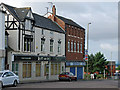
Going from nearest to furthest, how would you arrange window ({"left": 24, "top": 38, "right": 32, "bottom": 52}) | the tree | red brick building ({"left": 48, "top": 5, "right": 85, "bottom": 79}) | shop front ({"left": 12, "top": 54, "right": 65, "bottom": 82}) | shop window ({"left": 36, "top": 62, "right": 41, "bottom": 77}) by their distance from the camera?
shop front ({"left": 12, "top": 54, "right": 65, "bottom": 82})
window ({"left": 24, "top": 38, "right": 32, "bottom": 52})
shop window ({"left": 36, "top": 62, "right": 41, "bottom": 77})
red brick building ({"left": 48, "top": 5, "right": 85, "bottom": 79})
the tree

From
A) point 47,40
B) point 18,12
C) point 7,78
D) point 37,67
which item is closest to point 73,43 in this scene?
point 47,40

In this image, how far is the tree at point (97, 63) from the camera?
112 metres

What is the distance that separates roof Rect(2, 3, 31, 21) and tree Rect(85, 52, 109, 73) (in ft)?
245

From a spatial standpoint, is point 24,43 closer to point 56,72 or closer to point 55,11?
point 56,72

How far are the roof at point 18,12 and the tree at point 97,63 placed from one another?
74.7 m

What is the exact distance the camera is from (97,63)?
112m

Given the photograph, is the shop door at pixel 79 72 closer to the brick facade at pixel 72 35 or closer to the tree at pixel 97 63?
the brick facade at pixel 72 35

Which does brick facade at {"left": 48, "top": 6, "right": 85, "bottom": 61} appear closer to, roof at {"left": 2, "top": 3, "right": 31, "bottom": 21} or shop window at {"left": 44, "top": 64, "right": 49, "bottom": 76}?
shop window at {"left": 44, "top": 64, "right": 49, "bottom": 76}

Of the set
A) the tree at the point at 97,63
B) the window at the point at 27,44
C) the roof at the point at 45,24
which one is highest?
the roof at the point at 45,24

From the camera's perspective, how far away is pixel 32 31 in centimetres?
4119

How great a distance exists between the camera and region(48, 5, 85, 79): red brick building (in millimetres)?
52719

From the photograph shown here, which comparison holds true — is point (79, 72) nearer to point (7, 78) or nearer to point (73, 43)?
point (73, 43)

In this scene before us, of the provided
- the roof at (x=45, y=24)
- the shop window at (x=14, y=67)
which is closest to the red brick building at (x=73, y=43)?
the roof at (x=45, y=24)

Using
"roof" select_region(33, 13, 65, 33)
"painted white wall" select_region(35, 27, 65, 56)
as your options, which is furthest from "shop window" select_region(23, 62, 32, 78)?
"roof" select_region(33, 13, 65, 33)
